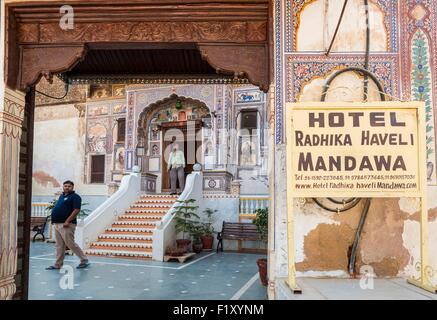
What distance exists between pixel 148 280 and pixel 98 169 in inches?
362

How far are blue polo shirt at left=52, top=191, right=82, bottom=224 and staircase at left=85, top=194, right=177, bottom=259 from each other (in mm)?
2385

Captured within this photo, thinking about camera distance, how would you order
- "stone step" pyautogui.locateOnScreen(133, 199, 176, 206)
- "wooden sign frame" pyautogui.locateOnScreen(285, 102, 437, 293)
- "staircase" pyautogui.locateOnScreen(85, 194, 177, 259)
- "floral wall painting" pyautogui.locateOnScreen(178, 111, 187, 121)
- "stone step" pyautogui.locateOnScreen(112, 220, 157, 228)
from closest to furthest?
"wooden sign frame" pyautogui.locateOnScreen(285, 102, 437, 293)
"staircase" pyautogui.locateOnScreen(85, 194, 177, 259)
"stone step" pyautogui.locateOnScreen(112, 220, 157, 228)
"stone step" pyautogui.locateOnScreen(133, 199, 176, 206)
"floral wall painting" pyautogui.locateOnScreen(178, 111, 187, 121)

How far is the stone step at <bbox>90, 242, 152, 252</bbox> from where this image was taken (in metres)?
9.81

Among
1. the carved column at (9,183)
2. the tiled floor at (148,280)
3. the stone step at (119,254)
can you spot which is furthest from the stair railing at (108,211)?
the carved column at (9,183)

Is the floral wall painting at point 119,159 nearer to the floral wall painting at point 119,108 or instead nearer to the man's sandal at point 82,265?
the floral wall painting at point 119,108

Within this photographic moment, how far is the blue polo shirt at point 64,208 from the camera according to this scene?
24.8 feet

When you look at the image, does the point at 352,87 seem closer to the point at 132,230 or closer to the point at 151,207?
the point at 132,230

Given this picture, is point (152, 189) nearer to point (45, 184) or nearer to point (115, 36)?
point (45, 184)

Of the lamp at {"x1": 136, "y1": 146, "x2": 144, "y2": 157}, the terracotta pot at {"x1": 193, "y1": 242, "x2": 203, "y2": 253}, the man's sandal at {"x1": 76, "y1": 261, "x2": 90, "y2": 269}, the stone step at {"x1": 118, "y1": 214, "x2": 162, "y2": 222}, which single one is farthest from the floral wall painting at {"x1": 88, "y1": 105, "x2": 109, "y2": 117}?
the man's sandal at {"x1": 76, "y1": 261, "x2": 90, "y2": 269}

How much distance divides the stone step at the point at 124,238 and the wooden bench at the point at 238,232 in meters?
2.00

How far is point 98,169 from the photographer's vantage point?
15297mm

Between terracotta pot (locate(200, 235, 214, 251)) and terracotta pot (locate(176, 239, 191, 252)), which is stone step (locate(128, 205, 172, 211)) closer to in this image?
terracotta pot (locate(200, 235, 214, 251))
